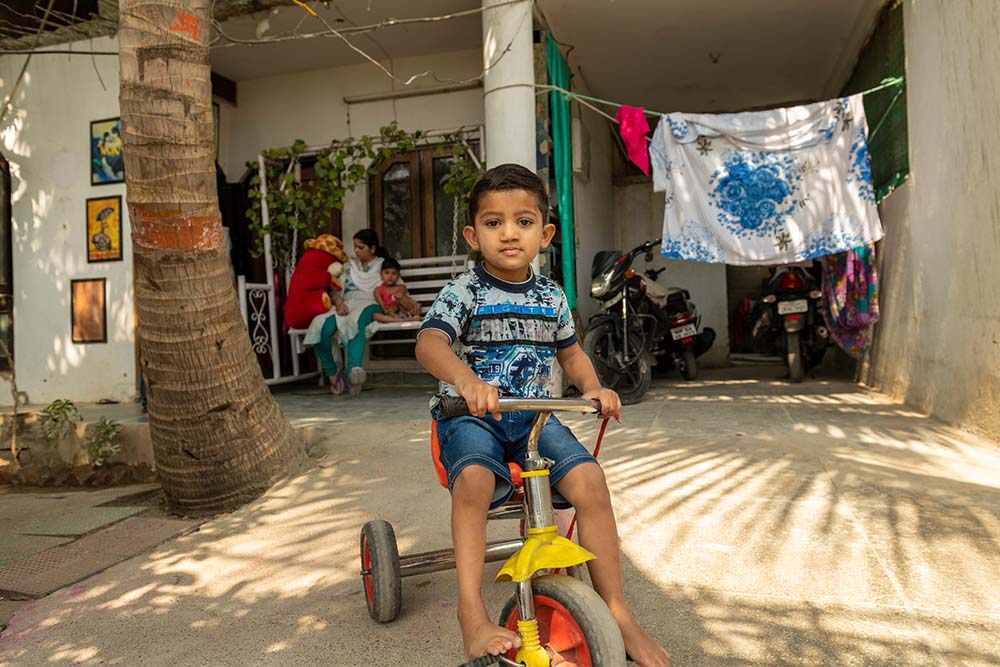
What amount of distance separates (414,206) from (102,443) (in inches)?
157

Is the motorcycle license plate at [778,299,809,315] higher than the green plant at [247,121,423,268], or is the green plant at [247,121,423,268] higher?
the green plant at [247,121,423,268]

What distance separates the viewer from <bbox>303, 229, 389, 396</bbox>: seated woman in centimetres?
639

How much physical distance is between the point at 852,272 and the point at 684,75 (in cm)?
313

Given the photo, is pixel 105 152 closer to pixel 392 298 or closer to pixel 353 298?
pixel 353 298

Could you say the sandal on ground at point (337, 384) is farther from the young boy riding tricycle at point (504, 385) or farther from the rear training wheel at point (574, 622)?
the rear training wheel at point (574, 622)

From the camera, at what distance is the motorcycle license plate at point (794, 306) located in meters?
6.55

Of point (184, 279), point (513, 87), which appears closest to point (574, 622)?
point (184, 279)

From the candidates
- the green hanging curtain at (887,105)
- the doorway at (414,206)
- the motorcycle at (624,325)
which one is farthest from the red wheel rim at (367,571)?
the doorway at (414,206)

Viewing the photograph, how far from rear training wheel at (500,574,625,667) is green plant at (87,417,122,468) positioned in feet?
13.4

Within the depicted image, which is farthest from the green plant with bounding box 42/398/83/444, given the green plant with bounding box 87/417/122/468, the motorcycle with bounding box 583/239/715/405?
the motorcycle with bounding box 583/239/715/405

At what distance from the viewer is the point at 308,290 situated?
6.49 meters

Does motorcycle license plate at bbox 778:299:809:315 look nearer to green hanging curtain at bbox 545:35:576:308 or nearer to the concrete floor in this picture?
green hanging curtain at bbox 545:35:576:308

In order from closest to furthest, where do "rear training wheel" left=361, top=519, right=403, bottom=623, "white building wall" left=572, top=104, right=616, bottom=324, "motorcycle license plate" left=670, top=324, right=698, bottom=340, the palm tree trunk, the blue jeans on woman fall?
"rear training wheel" left=361, top=519, right=403, bottom=623 < the palm tree trunk < the blue jeans on woman < "motorcycle license plate" left=670, top=324, right=698, bottom=340 < "white building wall" left=572, top=104, right=616, bottom=324

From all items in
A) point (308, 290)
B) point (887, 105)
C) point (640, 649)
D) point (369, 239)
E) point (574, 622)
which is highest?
point (887, 105)
